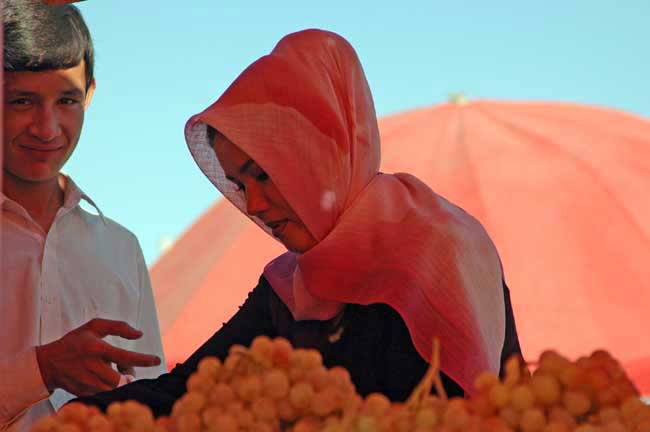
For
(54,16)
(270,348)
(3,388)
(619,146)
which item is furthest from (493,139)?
(270,348)

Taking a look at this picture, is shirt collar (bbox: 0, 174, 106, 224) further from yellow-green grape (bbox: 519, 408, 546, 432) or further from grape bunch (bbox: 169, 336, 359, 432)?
yellow-green grape (bbox: 519, 408, 546, 432)

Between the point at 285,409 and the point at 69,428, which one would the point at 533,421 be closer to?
the point at 285,409

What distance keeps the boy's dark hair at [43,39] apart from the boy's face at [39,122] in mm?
18

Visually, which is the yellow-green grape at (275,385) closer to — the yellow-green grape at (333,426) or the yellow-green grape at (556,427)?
the yellow-green grape at (333,426)

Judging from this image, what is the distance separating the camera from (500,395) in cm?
62

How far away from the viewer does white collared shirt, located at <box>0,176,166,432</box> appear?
5.82 feet

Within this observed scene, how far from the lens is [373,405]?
1.95 ft

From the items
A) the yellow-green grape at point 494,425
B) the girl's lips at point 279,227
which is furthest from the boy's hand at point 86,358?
the yellow-green grape at point 494,425

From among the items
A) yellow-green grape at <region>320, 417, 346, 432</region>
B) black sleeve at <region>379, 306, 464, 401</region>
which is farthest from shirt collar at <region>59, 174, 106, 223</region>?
yellow-green grape at <region>320, 417, 346, 432</region>

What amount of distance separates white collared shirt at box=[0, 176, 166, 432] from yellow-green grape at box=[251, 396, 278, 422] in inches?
44.4

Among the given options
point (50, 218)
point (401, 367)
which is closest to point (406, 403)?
point (401, 367)

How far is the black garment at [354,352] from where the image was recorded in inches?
47.4

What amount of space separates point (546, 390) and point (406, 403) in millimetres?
85

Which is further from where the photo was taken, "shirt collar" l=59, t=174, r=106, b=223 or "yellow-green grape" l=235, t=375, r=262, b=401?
"shirt collar" l=59, t=174, r=106, b=223
